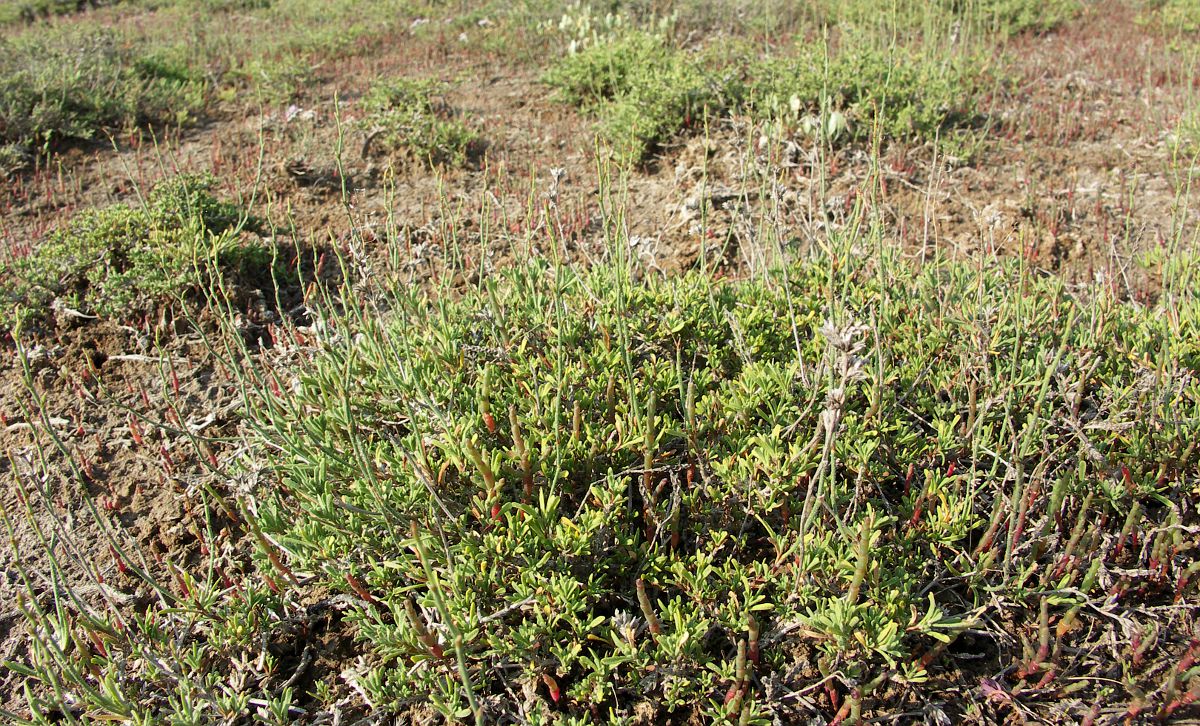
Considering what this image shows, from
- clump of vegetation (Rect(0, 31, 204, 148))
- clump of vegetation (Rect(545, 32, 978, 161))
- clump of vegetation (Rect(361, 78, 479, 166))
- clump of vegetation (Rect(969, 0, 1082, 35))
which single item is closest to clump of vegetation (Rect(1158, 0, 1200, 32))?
clump of vegetation (Rect(969, 0, 1082, 35))

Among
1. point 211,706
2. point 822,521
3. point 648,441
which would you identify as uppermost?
point 648,441

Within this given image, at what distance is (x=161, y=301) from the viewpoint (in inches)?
169

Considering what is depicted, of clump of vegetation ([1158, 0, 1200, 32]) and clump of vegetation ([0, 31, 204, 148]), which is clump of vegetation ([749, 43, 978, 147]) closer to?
clump of vegetation ([1158, 0, 1200, 32])

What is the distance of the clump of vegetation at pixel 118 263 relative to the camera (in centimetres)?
425

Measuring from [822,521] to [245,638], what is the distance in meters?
1.85

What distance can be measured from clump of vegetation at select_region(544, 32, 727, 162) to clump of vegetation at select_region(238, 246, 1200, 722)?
101 inches

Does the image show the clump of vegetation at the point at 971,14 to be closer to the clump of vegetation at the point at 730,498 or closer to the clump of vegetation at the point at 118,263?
the clump of vegetation at the point at 730,498

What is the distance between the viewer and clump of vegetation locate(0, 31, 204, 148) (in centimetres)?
641

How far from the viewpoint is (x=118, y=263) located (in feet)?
14.8

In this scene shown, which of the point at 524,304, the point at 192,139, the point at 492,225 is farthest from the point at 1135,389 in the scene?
the point at 192,139

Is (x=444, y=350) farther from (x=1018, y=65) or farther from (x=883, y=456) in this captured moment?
(x=1018, y=65)

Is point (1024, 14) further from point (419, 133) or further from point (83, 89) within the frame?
point (83, 89)

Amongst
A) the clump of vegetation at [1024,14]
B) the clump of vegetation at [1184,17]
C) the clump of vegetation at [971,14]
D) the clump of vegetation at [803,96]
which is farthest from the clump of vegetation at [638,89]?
the clump of vegetation at [1184,17]

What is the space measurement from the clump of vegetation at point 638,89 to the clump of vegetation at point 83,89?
11.6 feet
